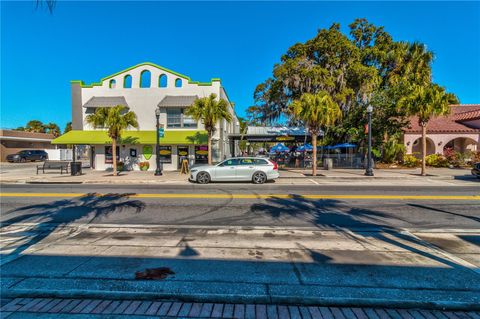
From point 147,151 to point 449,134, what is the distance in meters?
29.8

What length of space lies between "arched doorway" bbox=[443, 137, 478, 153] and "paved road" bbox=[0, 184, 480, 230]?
20.1 metres

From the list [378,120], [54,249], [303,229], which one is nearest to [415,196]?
[303,229]

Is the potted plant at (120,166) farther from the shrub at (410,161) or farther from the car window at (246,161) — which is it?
the shrub at (410,161)

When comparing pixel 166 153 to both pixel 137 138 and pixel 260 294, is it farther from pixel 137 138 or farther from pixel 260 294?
pixel 260 294

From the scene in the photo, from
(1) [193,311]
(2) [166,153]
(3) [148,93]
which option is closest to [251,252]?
(1) [193,311]

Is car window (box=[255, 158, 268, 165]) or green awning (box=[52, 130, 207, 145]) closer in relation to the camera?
car window (box=[255, 158, 268, 165])

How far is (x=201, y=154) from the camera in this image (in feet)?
74.6

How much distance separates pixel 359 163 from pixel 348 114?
16.6 ft

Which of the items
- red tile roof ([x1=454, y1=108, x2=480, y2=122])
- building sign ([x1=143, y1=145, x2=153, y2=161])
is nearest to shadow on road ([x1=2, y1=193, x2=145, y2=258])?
building sign ([x1=143, y1=145, x2=153, y2=161])

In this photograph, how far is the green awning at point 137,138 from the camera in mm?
21219

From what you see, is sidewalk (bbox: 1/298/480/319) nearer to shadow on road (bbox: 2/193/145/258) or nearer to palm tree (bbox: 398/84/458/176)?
shadow on road (bbox: 2/193/145/258)

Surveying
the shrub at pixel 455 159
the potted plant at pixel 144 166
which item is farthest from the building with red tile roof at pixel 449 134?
the potted plant at pixel 144 166

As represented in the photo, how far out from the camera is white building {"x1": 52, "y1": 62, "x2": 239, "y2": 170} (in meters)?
22.6

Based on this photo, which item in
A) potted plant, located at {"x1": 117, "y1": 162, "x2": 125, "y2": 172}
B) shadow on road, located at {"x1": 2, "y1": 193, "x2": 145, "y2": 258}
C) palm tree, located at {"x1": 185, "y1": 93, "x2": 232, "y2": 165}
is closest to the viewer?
shadow on road, located at {"x1": 2, "y1": 193, "x2": 145, "y2": 258}
